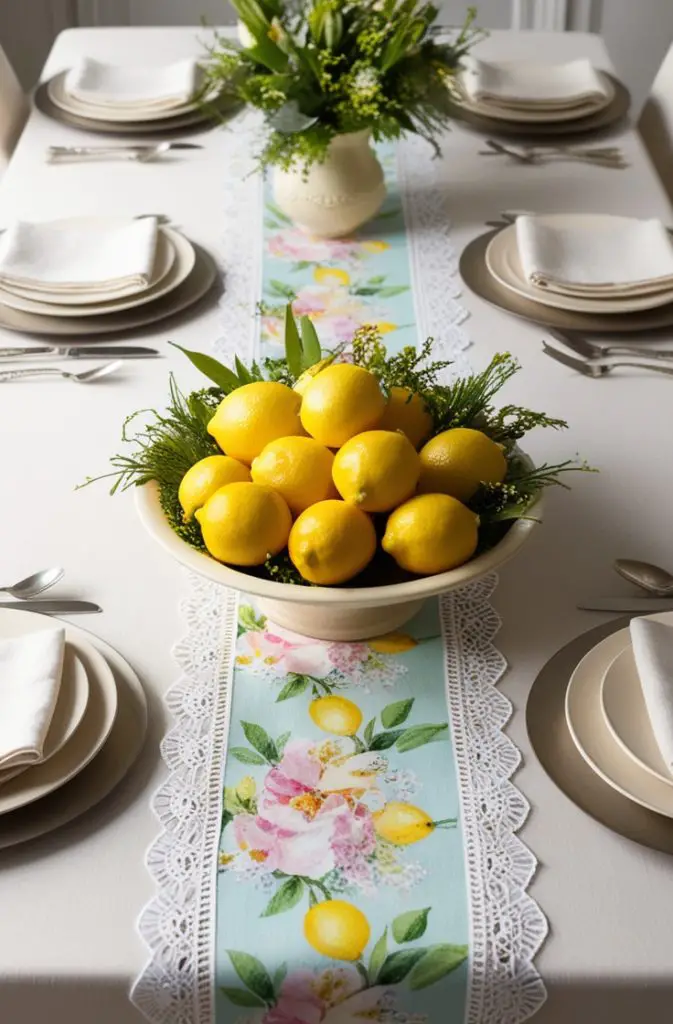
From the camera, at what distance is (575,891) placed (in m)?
0.76

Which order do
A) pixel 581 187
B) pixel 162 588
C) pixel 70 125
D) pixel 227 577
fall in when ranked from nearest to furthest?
1. pixel 227 577
2. pixel 162 588
3. pixel 581 187
4. pixel 70 125

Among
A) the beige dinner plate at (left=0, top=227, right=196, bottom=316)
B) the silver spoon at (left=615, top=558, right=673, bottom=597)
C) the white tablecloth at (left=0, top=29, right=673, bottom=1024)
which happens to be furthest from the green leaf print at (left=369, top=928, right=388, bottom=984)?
the beige dinner plate at (left=0, top=227, right=196, bottom=316)

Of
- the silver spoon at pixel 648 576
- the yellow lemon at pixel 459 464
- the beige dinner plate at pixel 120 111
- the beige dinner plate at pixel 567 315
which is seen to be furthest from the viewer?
the beige dinner plate at pixel 120 111

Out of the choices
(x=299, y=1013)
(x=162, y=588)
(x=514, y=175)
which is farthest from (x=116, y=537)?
(x=514, y=175)

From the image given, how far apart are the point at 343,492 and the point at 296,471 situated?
0.04m

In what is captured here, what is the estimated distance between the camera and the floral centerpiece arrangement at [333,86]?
4.83 ft

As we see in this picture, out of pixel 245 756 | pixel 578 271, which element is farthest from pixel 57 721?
pixel 578 271

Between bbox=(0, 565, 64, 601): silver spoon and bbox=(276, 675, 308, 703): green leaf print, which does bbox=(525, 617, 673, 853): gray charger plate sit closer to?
bbox=(276, 675, 308, 703): green leaf print

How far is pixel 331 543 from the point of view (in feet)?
2.75

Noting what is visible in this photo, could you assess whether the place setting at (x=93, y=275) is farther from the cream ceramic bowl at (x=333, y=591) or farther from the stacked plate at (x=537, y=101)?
the stacked plate at (x=537, y=101)

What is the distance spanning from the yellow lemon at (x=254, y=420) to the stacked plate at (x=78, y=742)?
0.20m

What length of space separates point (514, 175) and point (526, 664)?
1119mm

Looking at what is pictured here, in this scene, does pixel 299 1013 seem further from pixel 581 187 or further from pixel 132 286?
pixel 581 187

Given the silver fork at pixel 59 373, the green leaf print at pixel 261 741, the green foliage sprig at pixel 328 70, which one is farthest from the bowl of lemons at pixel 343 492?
the green foliage sprig at pixel 328 70
